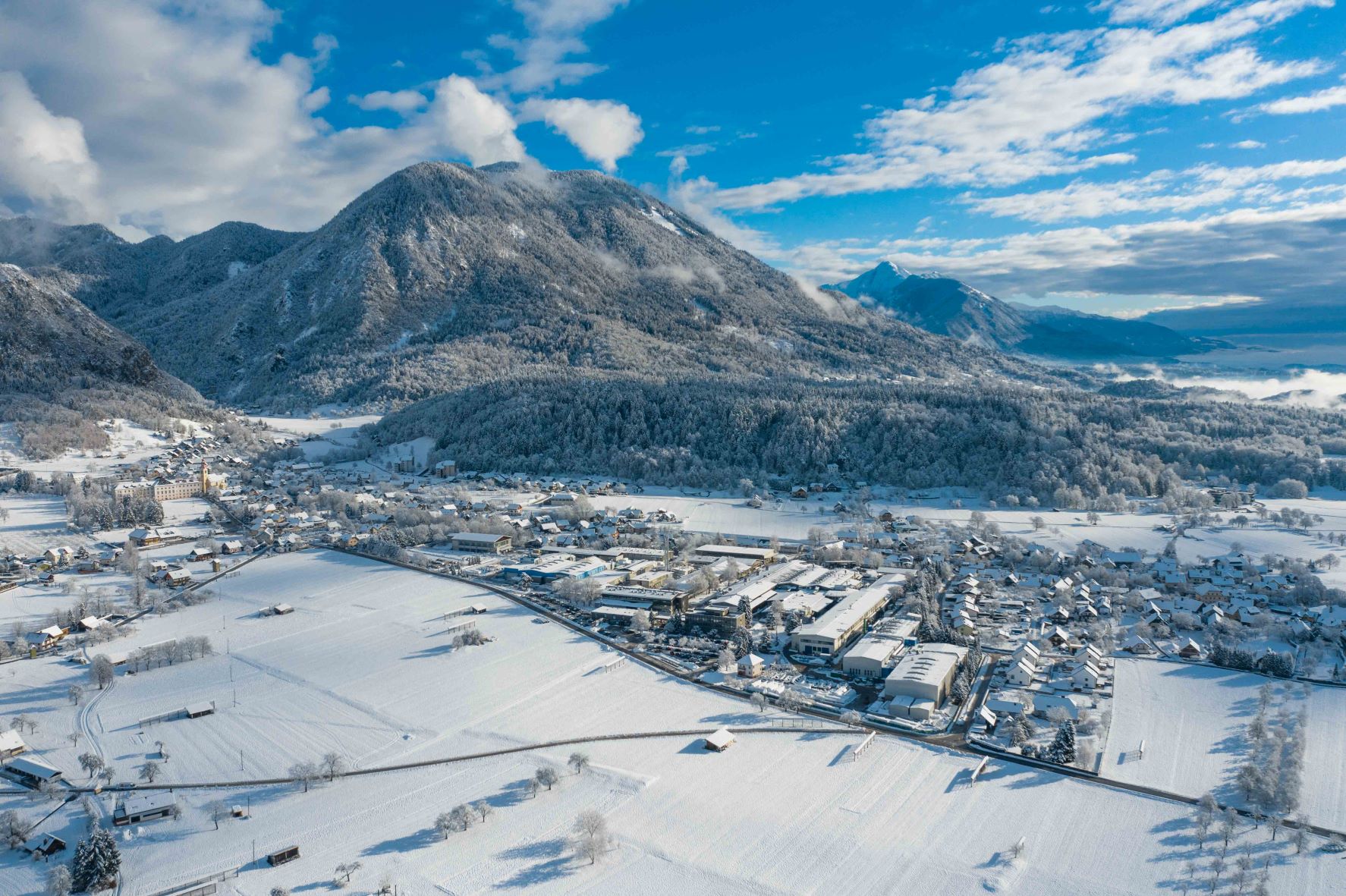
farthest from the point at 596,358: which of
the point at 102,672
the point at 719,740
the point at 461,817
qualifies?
the point at 461,817

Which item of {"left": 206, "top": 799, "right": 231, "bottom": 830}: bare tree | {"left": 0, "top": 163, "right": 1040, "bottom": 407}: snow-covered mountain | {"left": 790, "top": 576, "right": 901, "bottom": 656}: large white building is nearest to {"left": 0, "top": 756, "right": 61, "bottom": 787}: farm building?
{"left": 206, "top": 799, "right": 231, "bottom": 830}: bare tree

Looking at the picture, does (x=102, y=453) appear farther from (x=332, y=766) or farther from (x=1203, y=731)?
(x=1203, y=731)

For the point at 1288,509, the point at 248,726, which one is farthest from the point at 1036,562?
the point at 248,726

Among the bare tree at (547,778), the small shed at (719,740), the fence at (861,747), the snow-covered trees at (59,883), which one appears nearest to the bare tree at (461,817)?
the bare tree at (547,778)

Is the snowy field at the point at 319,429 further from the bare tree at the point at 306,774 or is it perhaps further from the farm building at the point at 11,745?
the bare tree at the point at 306,774

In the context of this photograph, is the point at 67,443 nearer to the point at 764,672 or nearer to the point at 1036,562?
the point at 764,672

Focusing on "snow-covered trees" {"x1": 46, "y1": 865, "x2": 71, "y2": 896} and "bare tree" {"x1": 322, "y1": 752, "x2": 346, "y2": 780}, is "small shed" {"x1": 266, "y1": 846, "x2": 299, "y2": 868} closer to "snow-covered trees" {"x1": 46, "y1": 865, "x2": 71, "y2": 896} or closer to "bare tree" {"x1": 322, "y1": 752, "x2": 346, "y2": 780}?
"bare tree" {"x1": 322, "y1": 752, "x2": 346, "y2": 780}

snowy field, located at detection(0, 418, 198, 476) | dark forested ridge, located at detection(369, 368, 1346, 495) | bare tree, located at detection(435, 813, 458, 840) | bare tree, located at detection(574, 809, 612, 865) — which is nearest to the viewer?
bare tree, located at detection(574, 809, 612, 865)
